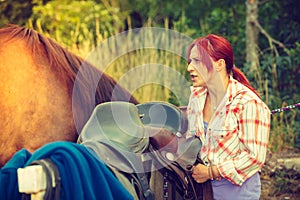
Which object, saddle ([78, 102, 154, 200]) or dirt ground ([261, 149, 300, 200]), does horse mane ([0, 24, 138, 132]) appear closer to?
saddle ([78, 102, 154, 200])

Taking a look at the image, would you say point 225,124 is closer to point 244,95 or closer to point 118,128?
point 244,95

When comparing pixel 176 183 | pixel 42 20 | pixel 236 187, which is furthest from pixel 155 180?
pixel 42 20

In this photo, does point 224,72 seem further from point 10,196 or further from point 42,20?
point 42,20

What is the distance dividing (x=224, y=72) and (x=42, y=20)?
698 centimetres

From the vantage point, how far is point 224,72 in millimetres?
3256

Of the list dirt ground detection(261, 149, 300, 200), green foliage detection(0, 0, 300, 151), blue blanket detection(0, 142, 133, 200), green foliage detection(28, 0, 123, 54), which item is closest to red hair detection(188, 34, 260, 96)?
blue blanket detection(0, 142, 133, 200)

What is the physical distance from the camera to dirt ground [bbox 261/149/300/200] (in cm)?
512

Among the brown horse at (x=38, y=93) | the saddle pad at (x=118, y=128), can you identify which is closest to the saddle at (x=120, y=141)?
the saddle pad at (x=118, y=128)

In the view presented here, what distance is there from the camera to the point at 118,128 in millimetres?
2980

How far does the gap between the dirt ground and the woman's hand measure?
2039 millimetres

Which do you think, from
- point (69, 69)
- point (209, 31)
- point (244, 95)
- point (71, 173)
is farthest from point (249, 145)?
point (209, 31)

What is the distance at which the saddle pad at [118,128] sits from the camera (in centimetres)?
292

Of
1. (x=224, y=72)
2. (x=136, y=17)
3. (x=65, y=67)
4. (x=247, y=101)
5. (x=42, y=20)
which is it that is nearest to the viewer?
(x=247, y=101)

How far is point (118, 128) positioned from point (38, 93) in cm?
64
